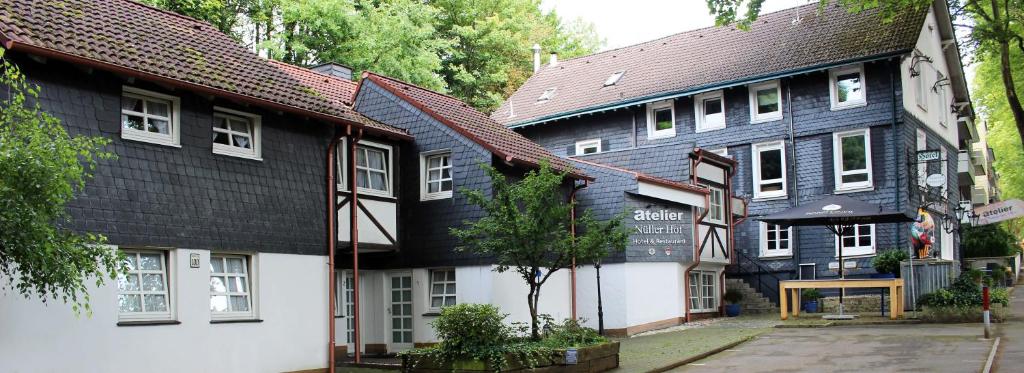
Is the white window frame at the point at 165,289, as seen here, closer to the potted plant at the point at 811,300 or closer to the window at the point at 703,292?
the window at the point at 703,292

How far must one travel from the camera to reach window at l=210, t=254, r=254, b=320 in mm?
15445

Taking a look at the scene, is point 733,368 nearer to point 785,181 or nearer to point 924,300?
point 924,300

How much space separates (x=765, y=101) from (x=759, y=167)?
2.10 m

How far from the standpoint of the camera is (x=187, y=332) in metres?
14.8

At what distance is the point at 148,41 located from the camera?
15820 millimetres

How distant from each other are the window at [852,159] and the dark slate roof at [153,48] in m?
16.1

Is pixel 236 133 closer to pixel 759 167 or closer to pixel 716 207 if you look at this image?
pixel 716 207

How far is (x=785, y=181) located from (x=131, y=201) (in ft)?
70.3

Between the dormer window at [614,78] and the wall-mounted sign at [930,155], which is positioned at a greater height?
the dormer window at [614,78]

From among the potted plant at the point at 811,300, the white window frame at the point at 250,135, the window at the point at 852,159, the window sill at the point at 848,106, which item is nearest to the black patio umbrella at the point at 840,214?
the potted plant at the point at 811,300

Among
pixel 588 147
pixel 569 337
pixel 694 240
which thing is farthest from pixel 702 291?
pixel 569 337

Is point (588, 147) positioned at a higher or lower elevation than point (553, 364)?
higher

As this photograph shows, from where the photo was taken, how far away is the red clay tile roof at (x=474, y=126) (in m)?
21.2

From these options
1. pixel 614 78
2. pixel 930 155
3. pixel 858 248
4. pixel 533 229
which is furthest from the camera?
pixel 614 78
